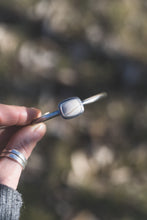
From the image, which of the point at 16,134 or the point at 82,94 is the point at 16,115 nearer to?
the point at 16,134

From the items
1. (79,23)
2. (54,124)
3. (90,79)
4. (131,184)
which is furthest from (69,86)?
(131,184)

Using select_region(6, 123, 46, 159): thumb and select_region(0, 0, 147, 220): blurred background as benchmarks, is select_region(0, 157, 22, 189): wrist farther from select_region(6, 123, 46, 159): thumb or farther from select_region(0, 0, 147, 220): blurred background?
select_region(0, 0, 147, 220): blurred background

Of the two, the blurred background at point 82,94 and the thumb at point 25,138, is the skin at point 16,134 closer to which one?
the thumb at point 25,138

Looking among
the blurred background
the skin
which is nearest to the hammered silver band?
the skin

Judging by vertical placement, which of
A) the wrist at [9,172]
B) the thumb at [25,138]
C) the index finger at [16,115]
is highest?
the index finger at [16,115]

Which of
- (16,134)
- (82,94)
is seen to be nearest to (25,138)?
(16,134)

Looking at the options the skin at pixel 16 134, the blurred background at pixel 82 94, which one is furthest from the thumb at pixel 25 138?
the blurred background at pixel 82 94
